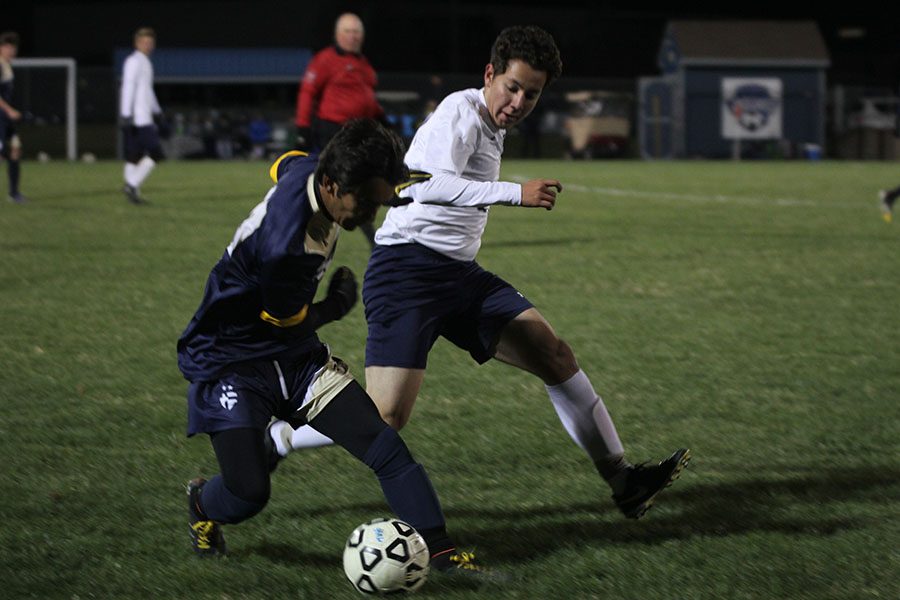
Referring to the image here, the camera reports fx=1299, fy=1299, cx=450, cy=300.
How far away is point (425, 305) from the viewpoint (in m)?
4.51

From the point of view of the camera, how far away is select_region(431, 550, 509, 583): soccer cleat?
379cm

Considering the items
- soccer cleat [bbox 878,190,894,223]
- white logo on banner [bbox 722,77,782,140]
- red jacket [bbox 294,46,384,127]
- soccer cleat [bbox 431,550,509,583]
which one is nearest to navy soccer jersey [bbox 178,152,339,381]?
soccer cleat [bbox 431,550,509,583]

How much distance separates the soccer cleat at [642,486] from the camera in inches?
176

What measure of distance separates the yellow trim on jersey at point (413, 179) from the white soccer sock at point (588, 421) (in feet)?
3.20

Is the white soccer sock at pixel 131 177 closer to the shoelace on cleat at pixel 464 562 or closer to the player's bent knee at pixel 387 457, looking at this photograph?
the player's bent knee at pixel 387 457

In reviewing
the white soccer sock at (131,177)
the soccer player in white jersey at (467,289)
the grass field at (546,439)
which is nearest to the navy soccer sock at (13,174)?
the white soccer sock at (131,177)

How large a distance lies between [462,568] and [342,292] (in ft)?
2.96

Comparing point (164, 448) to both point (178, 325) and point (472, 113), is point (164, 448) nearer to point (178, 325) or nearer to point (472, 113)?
point (472, 113)

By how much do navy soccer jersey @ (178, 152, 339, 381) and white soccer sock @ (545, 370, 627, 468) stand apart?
105cm

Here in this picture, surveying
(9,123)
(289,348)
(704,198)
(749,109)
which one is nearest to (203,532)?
(289,348)

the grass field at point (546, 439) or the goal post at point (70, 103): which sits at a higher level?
the goal post at point (70, 103)

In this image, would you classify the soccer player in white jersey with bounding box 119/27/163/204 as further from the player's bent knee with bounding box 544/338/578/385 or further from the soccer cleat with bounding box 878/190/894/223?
the player's bent knee with bounding box 544/338/578/385

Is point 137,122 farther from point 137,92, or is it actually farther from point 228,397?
point 228,397

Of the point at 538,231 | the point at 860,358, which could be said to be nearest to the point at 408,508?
the point at 860,358
